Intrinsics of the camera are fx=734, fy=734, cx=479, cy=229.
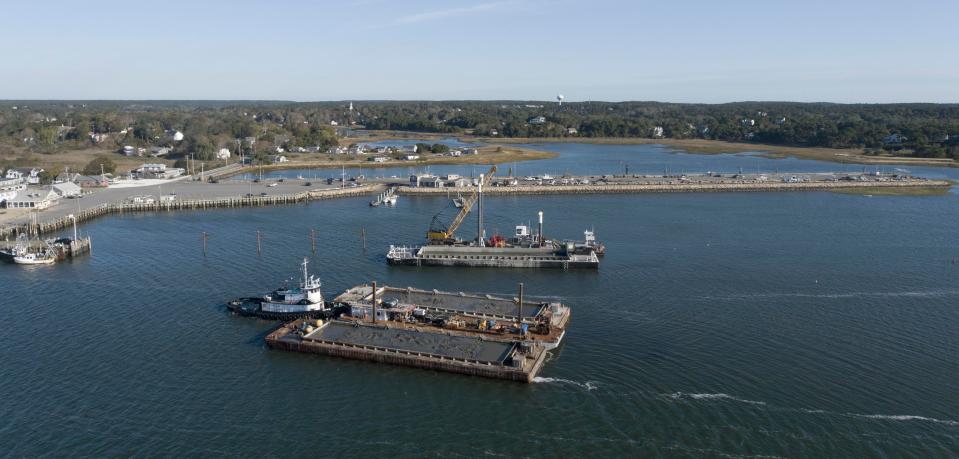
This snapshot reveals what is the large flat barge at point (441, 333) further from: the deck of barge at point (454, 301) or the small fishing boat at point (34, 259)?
the small fishing boat at point (34, 259)

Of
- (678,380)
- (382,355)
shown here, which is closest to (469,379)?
(382,355)

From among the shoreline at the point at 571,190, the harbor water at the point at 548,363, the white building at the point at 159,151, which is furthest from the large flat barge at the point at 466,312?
the white building at the point at 159,151

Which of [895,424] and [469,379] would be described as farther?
[469,379]

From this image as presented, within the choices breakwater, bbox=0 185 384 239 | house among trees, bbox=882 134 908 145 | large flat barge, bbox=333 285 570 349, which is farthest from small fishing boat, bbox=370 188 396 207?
house among trees, bbox=882 134 908 145

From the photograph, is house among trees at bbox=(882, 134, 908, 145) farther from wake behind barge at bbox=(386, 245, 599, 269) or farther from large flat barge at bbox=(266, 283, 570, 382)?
large flat barge at bbox=(266, 283, 570, 382)

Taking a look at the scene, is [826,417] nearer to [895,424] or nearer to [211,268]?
[895,424]

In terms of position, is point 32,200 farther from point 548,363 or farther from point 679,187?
point 679,187
